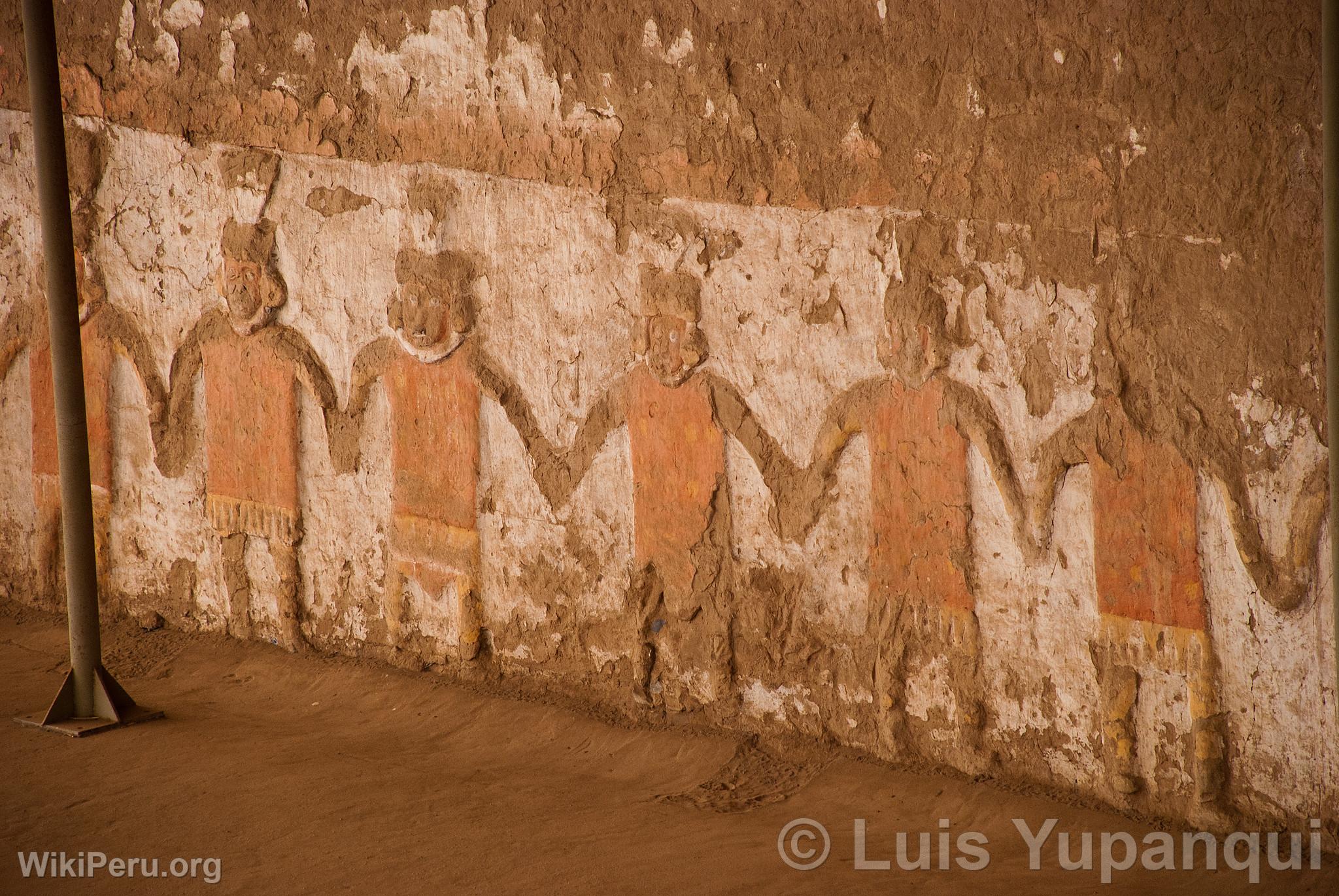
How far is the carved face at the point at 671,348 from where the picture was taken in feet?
12.3

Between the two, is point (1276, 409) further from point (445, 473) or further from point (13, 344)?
point (13, 344)

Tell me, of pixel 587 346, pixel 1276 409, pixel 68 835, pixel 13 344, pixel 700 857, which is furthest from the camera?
pixel 13 344

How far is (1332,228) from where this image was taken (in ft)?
7.75

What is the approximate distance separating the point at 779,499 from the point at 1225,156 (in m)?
1.46

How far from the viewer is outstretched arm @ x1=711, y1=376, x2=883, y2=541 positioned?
3.51m

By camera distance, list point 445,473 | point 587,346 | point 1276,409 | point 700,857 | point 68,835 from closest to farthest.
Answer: point 1276,409
point 700,857
point 68,835
point 587,346
point 445,473

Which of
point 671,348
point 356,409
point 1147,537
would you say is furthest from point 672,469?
point 1147,537

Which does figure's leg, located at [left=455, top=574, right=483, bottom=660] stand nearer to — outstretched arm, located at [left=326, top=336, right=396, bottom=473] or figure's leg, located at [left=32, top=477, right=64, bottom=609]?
outstretched arm, located at [left=326, top=336, right=396, bottom=473]

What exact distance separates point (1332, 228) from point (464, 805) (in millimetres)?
2580

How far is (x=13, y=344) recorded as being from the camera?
5219 millimetres

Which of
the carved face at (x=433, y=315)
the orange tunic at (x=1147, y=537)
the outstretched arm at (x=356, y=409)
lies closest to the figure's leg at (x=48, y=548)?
the outstretched arm at (x=356, y=409)

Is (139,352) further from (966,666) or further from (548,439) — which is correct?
(966,666)

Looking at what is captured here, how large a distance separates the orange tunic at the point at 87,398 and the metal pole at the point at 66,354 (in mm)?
988

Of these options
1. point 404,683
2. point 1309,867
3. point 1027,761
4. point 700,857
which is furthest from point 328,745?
point 1309,867
